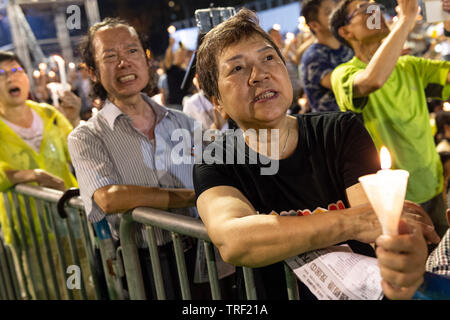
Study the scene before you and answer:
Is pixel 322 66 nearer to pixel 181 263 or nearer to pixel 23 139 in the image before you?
pixel 181 263

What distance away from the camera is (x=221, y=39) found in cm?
147

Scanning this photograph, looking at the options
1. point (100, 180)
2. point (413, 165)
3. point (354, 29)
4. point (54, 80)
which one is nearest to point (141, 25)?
point (100, 180)

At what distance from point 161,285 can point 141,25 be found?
4.56 feet

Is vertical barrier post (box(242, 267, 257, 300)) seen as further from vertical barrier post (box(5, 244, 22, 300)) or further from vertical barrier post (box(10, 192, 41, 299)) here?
vertical barrier post (box(5, 244, 22, 300))

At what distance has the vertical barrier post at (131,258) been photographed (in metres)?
2.07

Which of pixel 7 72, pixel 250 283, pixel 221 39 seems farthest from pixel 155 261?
pixel 7 72

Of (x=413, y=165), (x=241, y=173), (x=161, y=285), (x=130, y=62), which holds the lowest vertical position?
(x=161, y=285)

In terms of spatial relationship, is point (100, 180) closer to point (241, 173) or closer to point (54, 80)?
point (241, 173)

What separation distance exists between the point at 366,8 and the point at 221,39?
1085 mm

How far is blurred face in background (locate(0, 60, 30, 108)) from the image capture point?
3.31 m

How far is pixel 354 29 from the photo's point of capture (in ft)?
7.66

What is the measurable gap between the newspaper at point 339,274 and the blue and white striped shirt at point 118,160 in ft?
3.72

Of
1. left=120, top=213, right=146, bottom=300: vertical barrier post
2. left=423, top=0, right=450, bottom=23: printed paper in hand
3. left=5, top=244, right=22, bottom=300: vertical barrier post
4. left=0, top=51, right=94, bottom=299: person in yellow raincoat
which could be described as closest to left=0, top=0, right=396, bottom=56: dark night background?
left=423, top=0, right=450, bottom=23: printed paper in hand

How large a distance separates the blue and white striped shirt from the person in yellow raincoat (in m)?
1.05
